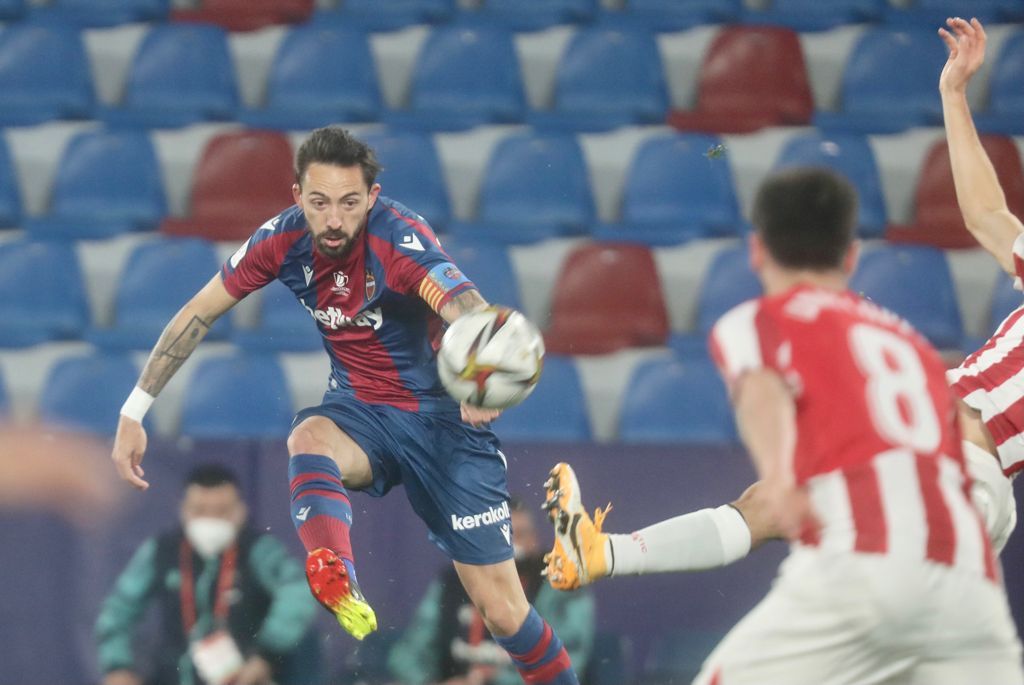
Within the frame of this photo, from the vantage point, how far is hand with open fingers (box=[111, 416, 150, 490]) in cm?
492

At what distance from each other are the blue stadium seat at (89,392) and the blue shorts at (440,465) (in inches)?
85.4

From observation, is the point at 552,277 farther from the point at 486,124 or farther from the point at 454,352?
the point at 454,352

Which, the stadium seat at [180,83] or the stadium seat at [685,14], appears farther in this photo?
the stadium seat at [685,14]

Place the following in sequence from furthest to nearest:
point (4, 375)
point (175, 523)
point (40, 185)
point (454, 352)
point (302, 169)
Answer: point (40, 185) → point (4, 375) → point (175, 523) → point (302, 169) → point (454, 352)

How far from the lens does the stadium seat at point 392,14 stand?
28.2 feet

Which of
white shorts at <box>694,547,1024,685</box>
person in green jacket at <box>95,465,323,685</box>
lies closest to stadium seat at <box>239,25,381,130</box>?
person in green jacket at <box>95,465,323,685</box>

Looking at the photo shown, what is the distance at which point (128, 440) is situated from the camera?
498cm

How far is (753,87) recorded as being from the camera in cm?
823

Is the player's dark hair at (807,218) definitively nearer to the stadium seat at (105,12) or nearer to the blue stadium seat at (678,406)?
the blue stadium seat at (678,406)

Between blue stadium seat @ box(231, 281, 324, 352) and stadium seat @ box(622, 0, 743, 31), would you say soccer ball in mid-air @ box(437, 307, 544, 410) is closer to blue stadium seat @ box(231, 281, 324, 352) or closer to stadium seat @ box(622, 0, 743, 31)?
blue stadium seat @ box(231, 281, 324, 352)

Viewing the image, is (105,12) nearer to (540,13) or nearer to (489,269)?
(540,13)

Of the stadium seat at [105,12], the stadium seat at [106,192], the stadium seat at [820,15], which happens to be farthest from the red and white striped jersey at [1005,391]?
the stadium seat at [105,12]

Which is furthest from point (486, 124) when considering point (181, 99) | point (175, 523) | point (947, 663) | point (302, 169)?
point (947, 663)

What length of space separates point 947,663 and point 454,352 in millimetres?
1918
